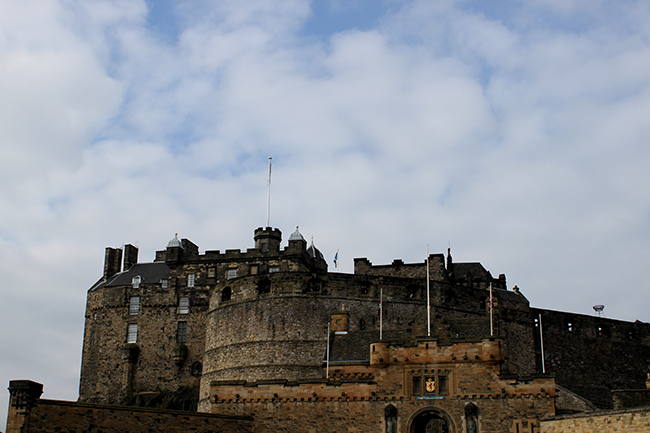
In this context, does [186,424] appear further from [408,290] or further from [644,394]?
[644,394]

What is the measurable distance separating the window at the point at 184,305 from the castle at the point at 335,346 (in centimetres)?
7

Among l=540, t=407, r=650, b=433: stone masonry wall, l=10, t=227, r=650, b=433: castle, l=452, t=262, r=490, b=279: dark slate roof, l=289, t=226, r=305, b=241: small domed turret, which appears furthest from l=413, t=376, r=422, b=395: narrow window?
l=452, t=262, r=490, b=279: dark slate roof

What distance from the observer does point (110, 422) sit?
2961cm

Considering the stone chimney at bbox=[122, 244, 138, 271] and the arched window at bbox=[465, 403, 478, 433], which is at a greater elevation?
the stone chimney at bbox=[122, 244, 138, 271]

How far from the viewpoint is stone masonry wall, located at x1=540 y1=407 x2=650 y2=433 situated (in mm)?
25797

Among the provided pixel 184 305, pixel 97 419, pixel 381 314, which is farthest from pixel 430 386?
pixel 184 305

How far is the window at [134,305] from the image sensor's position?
51.6m

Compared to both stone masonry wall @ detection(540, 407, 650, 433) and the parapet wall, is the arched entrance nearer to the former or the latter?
stone masonry wall @ detection(540, 407, 650, 433)

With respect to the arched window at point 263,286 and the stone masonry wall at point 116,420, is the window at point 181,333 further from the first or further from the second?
the stone masonry wall at point 116,420

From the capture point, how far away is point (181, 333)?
165 ft

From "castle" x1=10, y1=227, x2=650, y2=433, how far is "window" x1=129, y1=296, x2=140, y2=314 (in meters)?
0.09

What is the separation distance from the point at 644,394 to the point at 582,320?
14646 millimetres

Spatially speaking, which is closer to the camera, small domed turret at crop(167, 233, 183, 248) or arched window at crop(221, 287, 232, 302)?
arched window at crop(221, 287, 232, 302)

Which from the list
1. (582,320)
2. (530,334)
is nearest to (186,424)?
(530,334)
